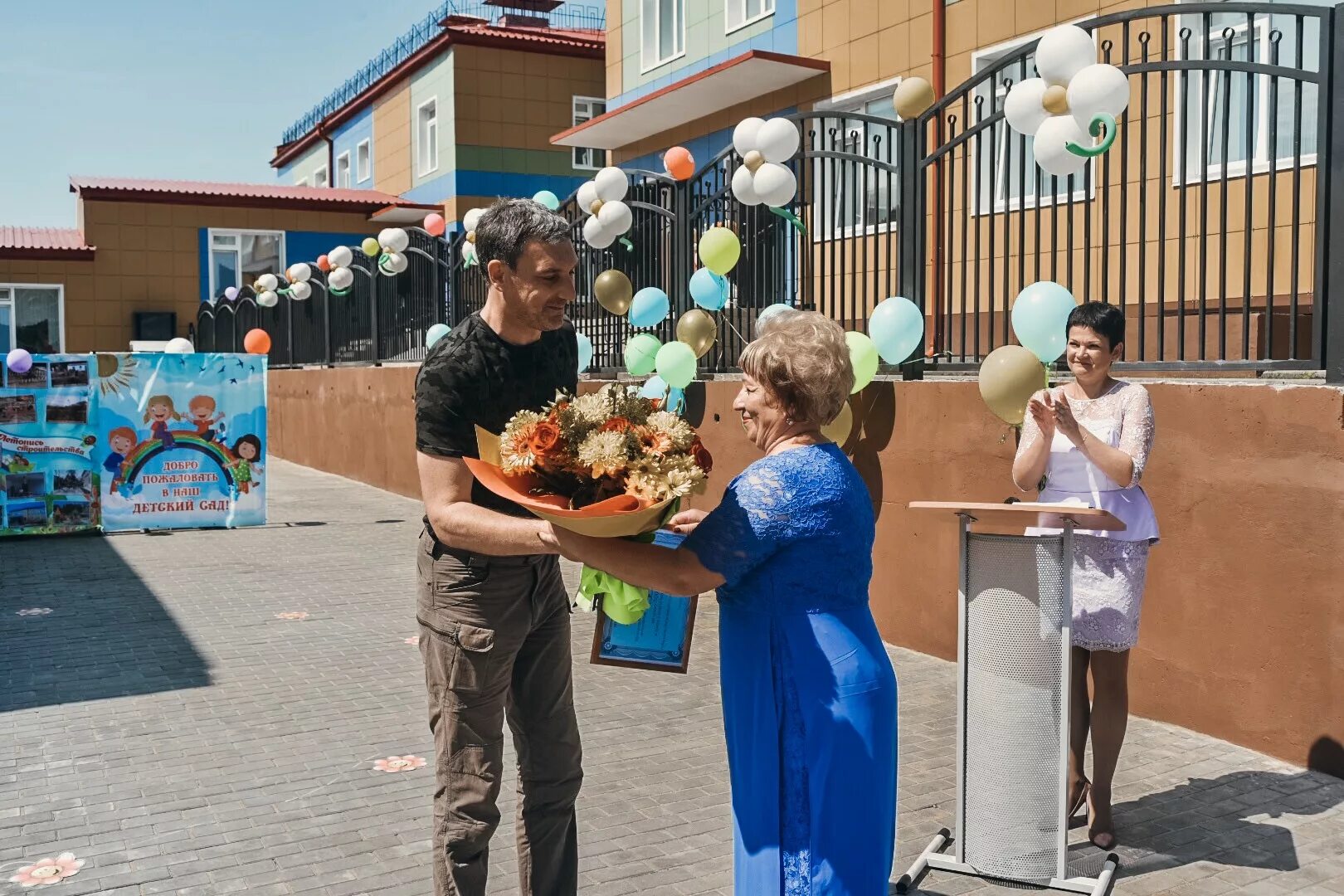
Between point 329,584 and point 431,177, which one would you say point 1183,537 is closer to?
point 329,584

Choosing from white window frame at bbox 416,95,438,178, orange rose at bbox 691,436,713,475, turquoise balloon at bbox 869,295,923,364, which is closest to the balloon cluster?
turquoise balloon at bbox 869,295,923,364

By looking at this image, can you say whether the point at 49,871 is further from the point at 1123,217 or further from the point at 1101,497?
the point at 1123,217

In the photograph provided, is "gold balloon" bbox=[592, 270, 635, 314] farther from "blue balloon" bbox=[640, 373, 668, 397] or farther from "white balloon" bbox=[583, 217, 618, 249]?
"blue balloon" bbox=[640, 373, 668, 397]

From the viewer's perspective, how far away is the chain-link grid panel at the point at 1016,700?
156 inches

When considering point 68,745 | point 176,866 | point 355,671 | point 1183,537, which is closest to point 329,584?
point 355,671

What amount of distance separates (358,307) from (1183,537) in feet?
47.0

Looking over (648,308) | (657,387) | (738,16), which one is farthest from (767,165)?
(738,16)

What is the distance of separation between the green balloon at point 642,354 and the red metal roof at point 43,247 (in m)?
22.0

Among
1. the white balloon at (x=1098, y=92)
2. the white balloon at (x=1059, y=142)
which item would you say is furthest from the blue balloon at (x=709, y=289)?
the white balloon at (x=1098, y=92)

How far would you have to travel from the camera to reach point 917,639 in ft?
23.5

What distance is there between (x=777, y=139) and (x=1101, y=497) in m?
3.78

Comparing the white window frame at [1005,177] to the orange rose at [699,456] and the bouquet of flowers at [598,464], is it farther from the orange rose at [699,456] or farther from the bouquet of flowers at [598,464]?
the bouquet of flowers at [598,464]

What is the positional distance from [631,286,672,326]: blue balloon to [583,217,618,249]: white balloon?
102 centimetres

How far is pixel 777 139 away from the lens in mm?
7527
